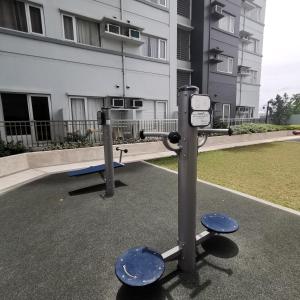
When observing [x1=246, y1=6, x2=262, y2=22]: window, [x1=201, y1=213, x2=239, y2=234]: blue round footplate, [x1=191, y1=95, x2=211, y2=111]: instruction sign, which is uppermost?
[x1=246, y1=6, x2=262, y2=22]: window

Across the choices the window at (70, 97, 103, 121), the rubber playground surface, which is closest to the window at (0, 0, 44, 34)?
the window at (70, 97, 103, 121)

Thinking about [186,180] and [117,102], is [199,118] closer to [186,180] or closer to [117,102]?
[186,180]

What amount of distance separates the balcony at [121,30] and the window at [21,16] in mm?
2720

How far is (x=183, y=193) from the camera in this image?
2.04 m

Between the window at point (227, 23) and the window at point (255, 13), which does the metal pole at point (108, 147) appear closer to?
the window at point (227, 23)

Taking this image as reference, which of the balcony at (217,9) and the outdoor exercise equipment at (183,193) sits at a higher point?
the balcony at (217,9)

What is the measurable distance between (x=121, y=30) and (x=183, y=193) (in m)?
10.7

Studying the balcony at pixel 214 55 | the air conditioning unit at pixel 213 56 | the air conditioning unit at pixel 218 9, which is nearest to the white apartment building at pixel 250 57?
the air conditioning unit at pixel 213 56

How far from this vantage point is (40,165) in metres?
6.92

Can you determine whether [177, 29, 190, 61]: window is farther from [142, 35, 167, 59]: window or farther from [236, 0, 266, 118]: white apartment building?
[236, 0, 266, 118]: white apartment building

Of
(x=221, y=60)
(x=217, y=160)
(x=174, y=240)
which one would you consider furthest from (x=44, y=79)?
(x=221, y=60)

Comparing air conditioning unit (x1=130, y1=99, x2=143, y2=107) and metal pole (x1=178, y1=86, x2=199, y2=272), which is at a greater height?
air conditioning unit (x1=130, y1=99, x2=143, y2=107)

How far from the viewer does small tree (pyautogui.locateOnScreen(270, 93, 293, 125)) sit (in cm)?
2657

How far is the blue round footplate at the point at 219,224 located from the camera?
8.42 ft
